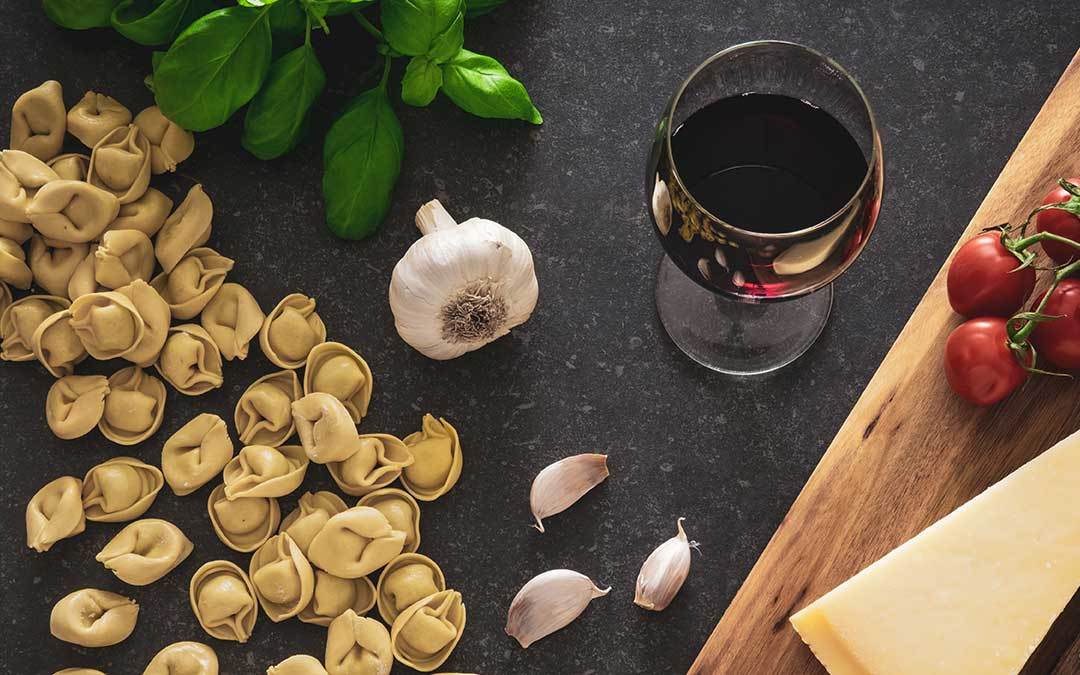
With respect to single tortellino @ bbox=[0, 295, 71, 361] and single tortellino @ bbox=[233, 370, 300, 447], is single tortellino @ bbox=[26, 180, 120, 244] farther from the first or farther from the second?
single tortellino @ bbox=[233, 370, 300, 447]

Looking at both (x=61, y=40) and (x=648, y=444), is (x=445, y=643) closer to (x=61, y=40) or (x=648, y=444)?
(x=648, y=444)

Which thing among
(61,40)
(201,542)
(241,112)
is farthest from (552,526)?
(61,40)

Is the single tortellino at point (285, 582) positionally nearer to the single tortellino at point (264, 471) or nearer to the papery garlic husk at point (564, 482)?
the single tortellino at point (264, 471)

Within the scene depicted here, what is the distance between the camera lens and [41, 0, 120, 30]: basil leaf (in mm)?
1236

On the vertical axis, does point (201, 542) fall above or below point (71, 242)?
below

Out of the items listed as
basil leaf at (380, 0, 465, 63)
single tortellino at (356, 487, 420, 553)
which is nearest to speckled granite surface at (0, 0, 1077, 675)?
single tortellino at (356, 487, 420, 553)

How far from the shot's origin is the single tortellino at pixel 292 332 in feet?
4.17

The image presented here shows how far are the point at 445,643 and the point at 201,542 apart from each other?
0.28 meters

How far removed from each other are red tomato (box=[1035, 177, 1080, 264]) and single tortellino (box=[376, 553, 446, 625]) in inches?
26.6

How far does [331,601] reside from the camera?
48.8 inches

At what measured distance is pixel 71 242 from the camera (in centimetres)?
128

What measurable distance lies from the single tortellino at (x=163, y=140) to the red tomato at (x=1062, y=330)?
881 millimetres

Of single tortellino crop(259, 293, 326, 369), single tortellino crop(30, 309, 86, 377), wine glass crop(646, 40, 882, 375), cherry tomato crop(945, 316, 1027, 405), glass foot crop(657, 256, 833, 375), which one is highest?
wine glass crop(646, 40, 882, 375)

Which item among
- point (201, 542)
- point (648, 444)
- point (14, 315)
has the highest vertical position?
point (648, 444)
